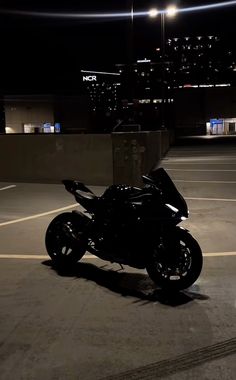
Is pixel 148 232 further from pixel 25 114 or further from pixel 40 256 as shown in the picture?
pixel 25 114

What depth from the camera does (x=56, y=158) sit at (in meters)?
15.8

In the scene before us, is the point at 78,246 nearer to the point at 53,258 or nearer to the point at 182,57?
the point at 53,258

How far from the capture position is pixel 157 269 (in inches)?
242

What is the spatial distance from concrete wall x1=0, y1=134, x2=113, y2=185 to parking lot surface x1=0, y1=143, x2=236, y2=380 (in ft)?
20.8

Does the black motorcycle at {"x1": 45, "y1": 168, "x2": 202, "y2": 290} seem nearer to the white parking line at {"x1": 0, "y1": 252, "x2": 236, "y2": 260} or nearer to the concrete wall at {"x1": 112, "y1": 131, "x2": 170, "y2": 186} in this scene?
the white parking line at {"x1": 0, "y1": 252, "x2": 236, "y2": 260}

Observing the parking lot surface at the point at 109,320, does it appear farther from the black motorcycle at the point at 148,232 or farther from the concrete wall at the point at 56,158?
the concrete wall at the point at 56,158

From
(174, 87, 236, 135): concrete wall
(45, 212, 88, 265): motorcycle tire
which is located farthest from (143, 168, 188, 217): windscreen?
(174, 87, 236, 135): concrete wall

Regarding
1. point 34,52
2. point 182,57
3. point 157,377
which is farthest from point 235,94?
point 157,377

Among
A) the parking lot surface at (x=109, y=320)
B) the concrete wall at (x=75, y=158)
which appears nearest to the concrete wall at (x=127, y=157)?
the concrete wall at (x=75, y=158)

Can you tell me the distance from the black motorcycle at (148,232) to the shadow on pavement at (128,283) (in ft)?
0.46

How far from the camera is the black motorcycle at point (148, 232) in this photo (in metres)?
5.96

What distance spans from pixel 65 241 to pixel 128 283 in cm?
105

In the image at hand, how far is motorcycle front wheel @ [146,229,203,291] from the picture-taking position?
234 inches

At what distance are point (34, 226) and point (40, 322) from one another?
468 cm
